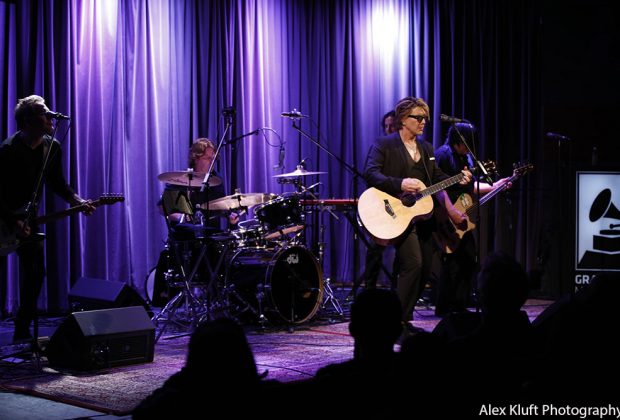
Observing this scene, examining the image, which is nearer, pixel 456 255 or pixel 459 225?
pixel 459 225

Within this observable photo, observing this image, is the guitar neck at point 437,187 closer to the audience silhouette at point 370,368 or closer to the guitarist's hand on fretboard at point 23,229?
the guitarist's hand on fretboard at point 23,229

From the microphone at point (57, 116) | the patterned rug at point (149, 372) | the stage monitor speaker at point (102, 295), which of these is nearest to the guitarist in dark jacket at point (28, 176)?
the microphone at point (57, 116)

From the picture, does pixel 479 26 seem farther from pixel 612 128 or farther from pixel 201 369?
pixel 201 369

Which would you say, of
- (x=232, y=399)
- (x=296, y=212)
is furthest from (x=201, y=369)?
(x=296, y=212)

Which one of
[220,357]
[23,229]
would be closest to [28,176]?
[23,229]

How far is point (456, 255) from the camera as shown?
25.3 feet

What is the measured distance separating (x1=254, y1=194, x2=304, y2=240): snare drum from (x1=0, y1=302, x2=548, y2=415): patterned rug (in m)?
0.99

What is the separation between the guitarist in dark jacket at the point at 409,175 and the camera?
20.4 feet

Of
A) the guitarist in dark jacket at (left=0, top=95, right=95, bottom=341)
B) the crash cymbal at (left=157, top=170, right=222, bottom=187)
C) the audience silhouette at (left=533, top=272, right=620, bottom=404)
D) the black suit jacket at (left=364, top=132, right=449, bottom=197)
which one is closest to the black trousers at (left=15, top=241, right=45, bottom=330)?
the guitarist in dark jacket at (left=0, top=95, right=95, bottom=341)

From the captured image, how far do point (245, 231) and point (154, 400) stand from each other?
5102 millimetres

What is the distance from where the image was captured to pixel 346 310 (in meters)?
8.37

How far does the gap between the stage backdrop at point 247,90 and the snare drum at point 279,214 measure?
3.34 feet

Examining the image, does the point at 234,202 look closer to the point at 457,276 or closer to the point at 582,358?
the point at 457,276

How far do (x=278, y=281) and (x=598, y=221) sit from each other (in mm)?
2866
